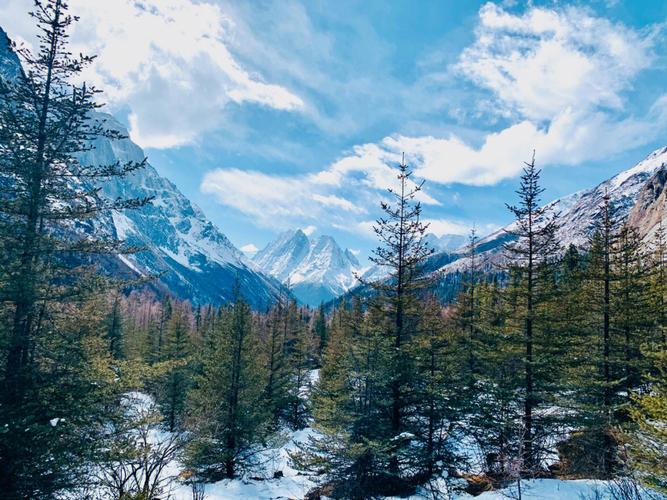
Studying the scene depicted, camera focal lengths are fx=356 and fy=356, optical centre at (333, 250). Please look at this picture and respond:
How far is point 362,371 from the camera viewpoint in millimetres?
16609

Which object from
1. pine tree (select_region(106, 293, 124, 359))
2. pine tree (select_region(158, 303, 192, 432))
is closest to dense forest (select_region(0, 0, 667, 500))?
pine tree (select_region(158, 303, 192, 432))

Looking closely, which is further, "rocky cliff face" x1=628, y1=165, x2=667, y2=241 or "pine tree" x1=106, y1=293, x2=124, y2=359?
"rocky cliff face" x1=628, y1=165, x2=667, y2=241

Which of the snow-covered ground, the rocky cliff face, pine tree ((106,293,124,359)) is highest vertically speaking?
the rocky cliff face

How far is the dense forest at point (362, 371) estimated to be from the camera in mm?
10188

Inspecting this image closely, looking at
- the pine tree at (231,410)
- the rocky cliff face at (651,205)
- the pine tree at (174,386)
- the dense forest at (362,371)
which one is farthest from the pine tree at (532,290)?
the rocky cliff face at (651,205)

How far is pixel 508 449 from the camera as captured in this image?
54.4 feet

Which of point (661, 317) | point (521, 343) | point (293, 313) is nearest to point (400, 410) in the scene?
point (521, 343)

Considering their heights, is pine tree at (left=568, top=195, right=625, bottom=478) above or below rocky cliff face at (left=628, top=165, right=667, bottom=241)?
below

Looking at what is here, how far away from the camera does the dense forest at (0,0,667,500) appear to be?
1019 centimetres

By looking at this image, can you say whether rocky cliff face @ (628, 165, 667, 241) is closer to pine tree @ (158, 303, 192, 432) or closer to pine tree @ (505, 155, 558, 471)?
pine tree @ (505, 155, 558, 471)

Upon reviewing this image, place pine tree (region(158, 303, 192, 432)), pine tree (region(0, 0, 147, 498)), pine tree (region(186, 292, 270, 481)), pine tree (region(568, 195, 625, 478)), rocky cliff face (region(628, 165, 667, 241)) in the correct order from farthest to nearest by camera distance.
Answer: rocky cliff face (region(628, 165, 667, 241)) < pine tree (region(158, 303, 192, 432)) < pine tree (region(186, 292, 270, 481)) < pine tree (region(568, 195, 625, 478)) < pine tree (region(0, 0, 147, 498))

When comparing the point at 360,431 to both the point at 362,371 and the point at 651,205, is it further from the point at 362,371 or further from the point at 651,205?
the point at 651,205

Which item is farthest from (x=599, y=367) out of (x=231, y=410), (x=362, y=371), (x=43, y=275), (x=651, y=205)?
(x=651, y=205)

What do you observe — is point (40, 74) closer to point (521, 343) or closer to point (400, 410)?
point (400, 410)
